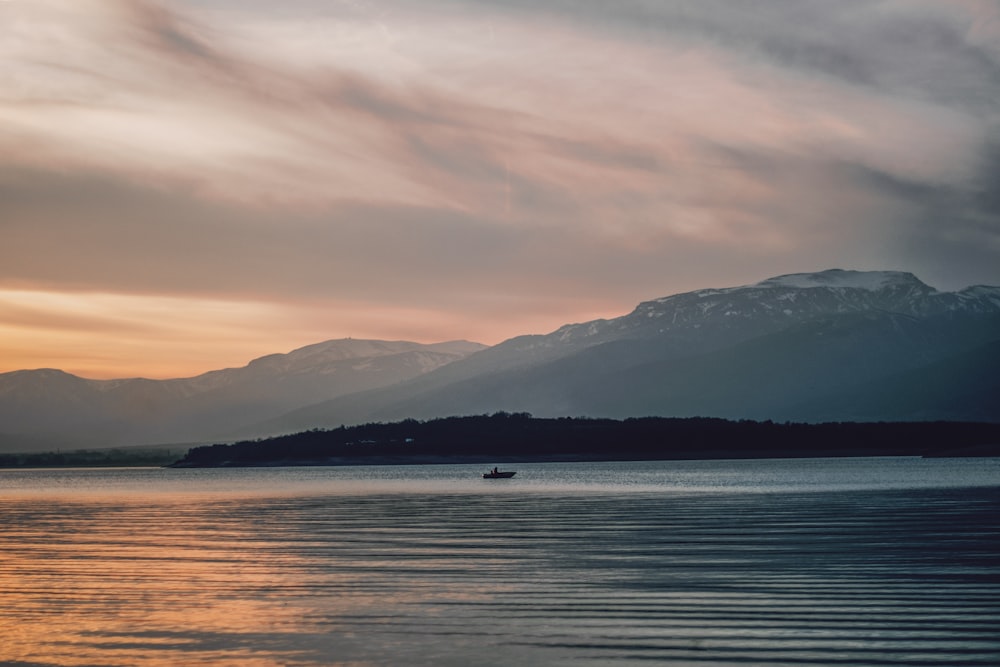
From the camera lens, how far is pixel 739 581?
3962 centimetres

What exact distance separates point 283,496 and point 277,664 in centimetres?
9897

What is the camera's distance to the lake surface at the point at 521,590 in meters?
29.1

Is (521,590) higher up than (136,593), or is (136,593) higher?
(521,590)

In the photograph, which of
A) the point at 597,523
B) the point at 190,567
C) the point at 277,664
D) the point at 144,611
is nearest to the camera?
the point at 277,664

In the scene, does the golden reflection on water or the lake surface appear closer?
the lake surface

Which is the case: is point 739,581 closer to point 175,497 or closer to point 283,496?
point 283,496

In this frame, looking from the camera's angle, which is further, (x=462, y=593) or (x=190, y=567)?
(x=190, y=567)

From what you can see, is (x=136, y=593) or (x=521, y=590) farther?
(x=136, y=593)

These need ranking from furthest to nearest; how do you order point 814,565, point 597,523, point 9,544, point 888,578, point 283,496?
1. point 283,496
2. point 597,523
3. point 9,544
4. point 814,565
5. point 888,578

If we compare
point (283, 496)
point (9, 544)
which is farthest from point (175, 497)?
point (9, 544)

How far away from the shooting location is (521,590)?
129 ft

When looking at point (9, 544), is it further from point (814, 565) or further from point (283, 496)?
point (283, 496)

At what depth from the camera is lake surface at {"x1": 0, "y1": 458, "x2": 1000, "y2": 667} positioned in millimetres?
29062

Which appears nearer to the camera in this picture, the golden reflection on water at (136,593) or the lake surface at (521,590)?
the lake surface at (521,590)
